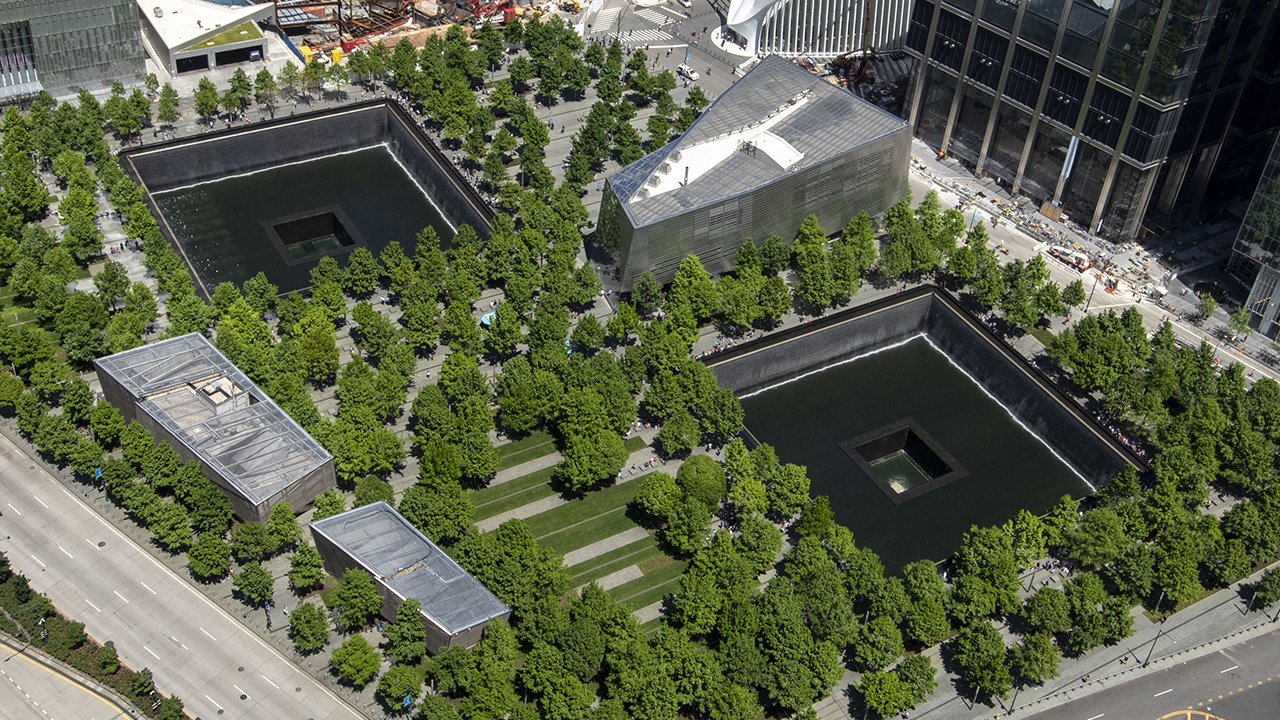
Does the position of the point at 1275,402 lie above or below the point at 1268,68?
below

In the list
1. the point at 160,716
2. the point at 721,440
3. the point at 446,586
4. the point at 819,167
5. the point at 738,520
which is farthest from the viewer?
the point at 819,167

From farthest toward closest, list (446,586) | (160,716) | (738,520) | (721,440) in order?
(721,440), (738,520), (446,586), (160,716)

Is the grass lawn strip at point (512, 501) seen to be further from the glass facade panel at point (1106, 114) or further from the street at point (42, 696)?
the glass facade panel at point (1106, 114)

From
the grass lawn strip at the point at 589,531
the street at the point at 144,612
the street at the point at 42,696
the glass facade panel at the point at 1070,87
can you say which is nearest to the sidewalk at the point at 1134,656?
the grass lawn strip at the point at 589,531

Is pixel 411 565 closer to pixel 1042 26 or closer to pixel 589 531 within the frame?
pixel 589 531

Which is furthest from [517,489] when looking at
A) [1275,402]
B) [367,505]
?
[1275,402]

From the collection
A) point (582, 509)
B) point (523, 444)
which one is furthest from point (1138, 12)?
point (582, 509)

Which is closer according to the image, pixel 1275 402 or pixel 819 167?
pixel 1275 402

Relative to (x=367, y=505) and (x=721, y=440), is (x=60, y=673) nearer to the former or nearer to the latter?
(x=367, y=505)
